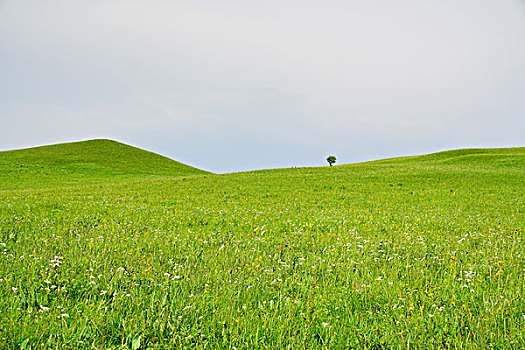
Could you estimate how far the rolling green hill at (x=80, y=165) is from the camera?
49312mm

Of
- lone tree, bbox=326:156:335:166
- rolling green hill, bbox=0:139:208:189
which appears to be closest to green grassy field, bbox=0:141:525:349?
rolling green hill, bbox=0:139:208:189

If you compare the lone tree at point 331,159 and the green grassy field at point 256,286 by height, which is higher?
the lone tree at point 331,159

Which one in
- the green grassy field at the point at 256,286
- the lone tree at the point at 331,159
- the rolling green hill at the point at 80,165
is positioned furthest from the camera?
the lone tree at the point at 331,159

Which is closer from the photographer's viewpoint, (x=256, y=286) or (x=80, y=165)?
(x=256, y=286)

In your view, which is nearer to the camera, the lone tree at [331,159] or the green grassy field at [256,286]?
the green grassy field at [256,286]

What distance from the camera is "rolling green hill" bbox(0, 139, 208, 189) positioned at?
49312mm

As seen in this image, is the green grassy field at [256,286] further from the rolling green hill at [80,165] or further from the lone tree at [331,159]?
the lone tree at [331,159]

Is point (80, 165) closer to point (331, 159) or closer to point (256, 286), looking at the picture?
point (331, 159)

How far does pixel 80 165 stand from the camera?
65250mm

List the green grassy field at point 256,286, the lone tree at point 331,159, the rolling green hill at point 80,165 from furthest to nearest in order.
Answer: the lone tree at point 331,159 → the rolling green hill at point 80,165 → the green grassy field at point 256,286

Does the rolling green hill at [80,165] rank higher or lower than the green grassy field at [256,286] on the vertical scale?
higher

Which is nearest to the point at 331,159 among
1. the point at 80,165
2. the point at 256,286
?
the point at 80,165

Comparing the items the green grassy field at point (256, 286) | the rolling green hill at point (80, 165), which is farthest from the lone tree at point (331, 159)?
the green grassy field at point (256, 286)

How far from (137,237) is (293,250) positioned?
13.6 ft
